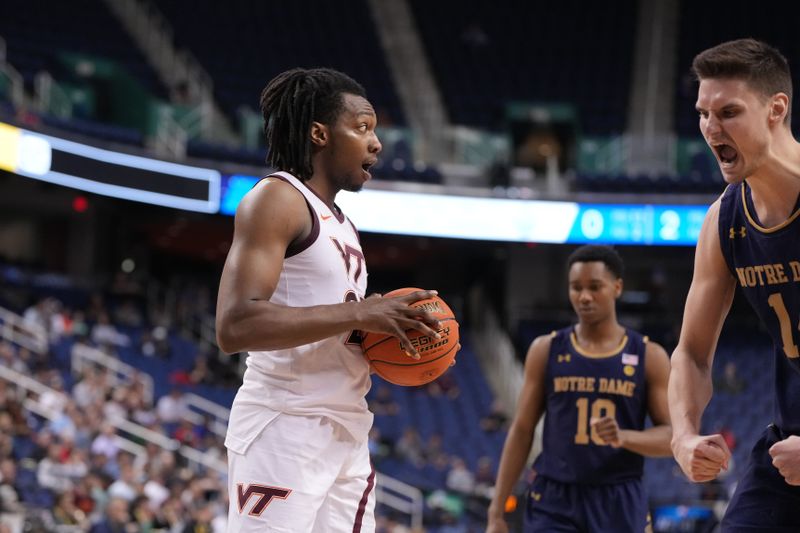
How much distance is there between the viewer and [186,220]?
20.3 m

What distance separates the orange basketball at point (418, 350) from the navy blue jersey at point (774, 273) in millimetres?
869

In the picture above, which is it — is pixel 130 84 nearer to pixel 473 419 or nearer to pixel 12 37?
pixel 12 37

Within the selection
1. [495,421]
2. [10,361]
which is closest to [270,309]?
[10,361]

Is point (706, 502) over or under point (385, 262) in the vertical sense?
under

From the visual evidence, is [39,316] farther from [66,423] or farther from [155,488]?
[155,488]

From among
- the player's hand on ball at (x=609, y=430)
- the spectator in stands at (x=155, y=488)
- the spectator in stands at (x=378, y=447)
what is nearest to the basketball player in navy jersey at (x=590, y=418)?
the player's hand on ball at (x=609, y=430)

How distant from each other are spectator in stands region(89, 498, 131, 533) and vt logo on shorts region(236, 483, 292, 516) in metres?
6.78

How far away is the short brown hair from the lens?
9.11 feet

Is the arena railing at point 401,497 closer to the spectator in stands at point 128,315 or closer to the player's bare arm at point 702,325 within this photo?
the spectator in stands at point 128,315


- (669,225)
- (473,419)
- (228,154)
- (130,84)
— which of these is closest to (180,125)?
(228,154)

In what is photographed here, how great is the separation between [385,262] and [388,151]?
619cm

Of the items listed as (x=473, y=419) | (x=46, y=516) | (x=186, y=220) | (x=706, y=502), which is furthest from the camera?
(x=186, y=220)

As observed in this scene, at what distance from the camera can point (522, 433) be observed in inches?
191

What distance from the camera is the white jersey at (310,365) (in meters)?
3.12
